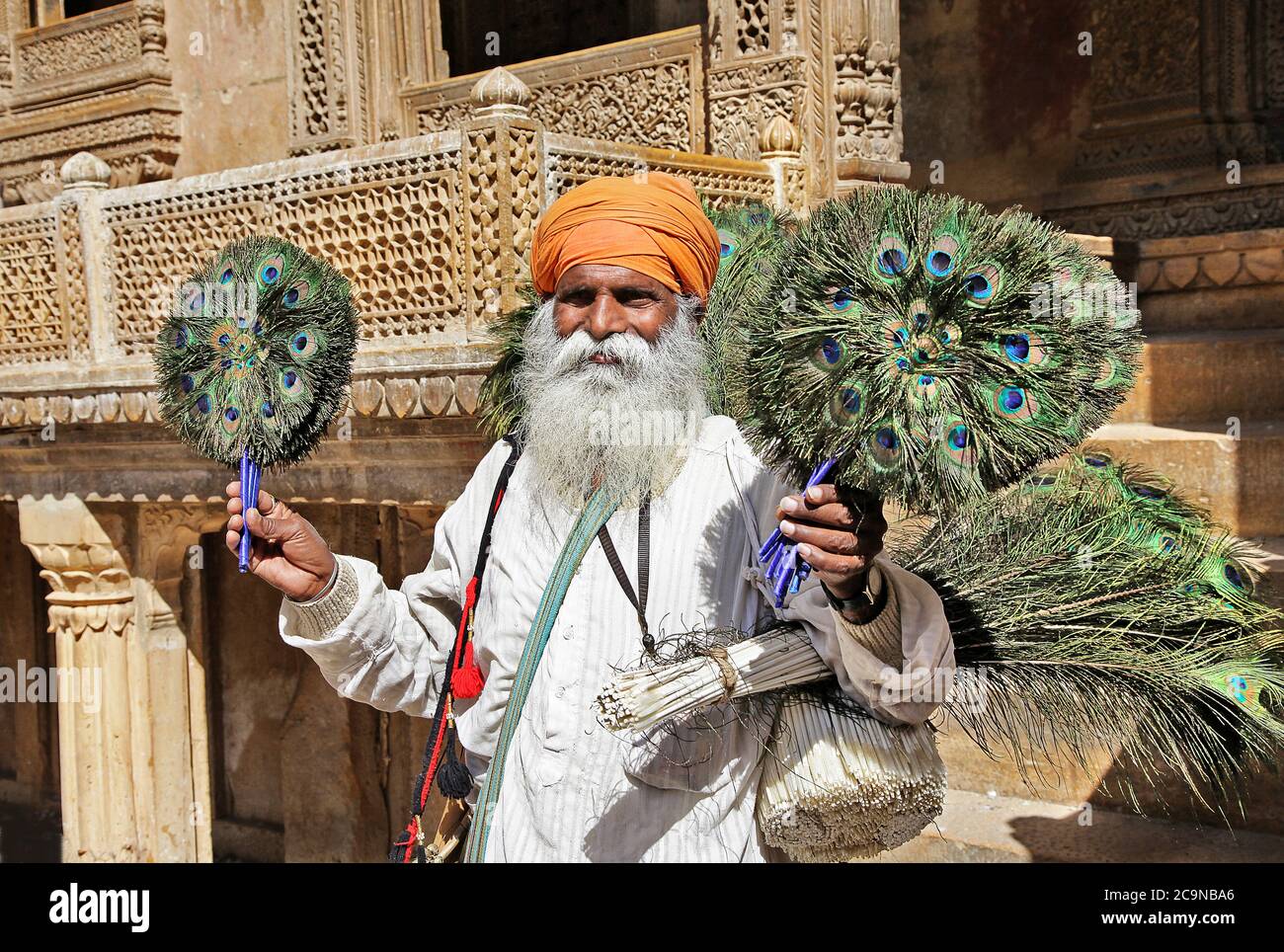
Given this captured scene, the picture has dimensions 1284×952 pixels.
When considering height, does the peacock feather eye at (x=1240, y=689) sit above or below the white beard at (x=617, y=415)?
below

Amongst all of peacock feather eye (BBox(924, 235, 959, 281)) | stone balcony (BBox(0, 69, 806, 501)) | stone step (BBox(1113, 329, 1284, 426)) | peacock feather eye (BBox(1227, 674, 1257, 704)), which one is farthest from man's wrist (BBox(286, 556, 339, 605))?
stone step (BBox(1113, 329, 1284, 426))

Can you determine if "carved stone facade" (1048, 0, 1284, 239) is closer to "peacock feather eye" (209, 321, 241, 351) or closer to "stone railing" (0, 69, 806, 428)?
"stone railing" (0, 69, 806, 428)

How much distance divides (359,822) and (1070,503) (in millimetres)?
5697

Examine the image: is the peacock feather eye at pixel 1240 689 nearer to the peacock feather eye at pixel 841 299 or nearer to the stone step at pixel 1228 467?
the peacock feather eye at pixel 841 299

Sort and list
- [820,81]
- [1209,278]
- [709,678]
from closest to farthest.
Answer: [709,678], [1209,278], [820,81]

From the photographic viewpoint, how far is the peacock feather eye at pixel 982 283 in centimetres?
171

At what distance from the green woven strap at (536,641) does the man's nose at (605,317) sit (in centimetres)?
25

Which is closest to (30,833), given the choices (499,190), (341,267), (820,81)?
(341,267)

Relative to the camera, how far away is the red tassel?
2.27 metres

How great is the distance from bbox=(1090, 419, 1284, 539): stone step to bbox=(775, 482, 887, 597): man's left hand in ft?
8.48

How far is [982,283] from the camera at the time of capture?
1.71 m

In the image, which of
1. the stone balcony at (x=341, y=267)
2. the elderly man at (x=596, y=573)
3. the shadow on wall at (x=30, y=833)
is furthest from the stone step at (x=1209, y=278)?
the shadow on wall at (x=30, y=833)

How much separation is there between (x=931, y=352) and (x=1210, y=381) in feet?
11.5

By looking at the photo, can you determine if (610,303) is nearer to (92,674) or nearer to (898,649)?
(898,649)
